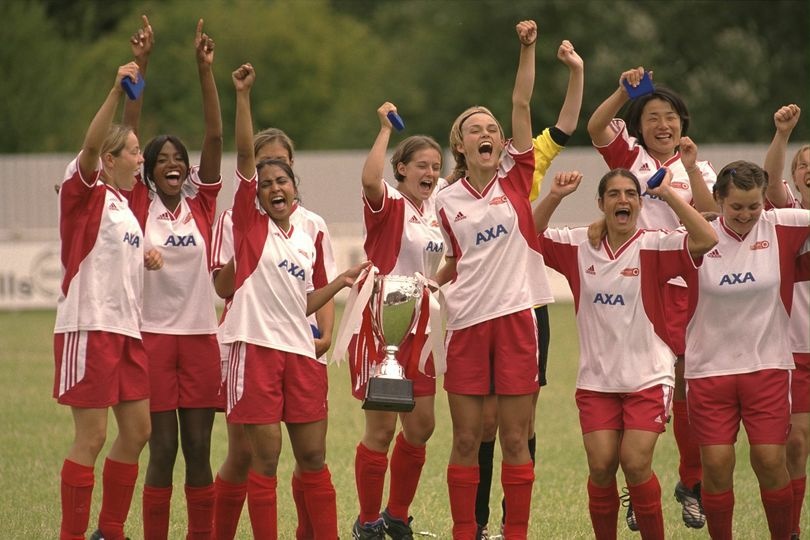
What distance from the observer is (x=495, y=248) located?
621cm

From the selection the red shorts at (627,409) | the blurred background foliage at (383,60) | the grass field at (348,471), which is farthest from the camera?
the blurred background foliage at (383,60)

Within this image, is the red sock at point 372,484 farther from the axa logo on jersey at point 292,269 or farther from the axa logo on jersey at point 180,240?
the axa logo on jersey at point 180,240

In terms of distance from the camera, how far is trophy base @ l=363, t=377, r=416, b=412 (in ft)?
19.8

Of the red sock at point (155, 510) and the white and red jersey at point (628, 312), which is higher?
the white and red jersey at point (628, 312)

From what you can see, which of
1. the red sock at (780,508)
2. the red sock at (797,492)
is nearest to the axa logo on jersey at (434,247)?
the red sock at (780,508)

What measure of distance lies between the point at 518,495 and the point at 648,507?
Result: 59cm

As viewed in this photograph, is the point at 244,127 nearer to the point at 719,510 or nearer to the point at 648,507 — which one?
the point at 648,507

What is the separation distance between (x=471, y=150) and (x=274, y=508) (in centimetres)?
187

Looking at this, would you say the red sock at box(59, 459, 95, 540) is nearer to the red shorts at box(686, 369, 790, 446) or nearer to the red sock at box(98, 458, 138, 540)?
the red sock at box(98, 458, 138, 540)

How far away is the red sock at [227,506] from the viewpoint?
6392mm

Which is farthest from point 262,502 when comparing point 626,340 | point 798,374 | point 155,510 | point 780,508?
point 798,374

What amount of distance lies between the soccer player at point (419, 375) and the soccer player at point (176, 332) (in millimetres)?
806

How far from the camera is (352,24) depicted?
39.3 meters

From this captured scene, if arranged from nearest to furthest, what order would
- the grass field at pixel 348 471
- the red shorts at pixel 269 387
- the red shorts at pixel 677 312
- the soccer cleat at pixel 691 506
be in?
the red shorts at pixel 269 387 < the red shorts at pixel 677 312 < the soccer cleat at pixel 691 506 < the grass field at pixel 348 471
